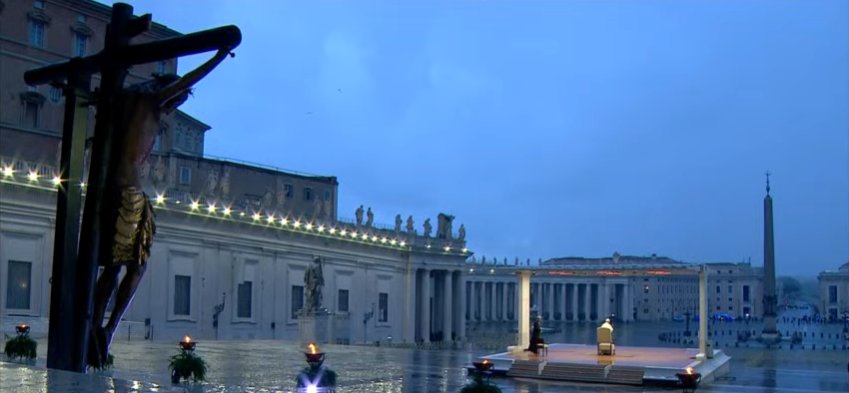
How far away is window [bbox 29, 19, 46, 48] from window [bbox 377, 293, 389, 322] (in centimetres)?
3034

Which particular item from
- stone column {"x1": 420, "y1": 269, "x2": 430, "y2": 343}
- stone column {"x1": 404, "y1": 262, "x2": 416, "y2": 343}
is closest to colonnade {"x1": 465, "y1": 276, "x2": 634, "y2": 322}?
stone column {"x1": 420, "y1": 269, "x2": 430, "y2": 343}

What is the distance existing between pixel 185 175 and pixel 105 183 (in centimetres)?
5214

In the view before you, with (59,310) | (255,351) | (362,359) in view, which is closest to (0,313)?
(255,351)

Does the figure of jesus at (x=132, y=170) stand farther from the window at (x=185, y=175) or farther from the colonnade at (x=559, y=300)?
the colonnade at (x=559, y=300)

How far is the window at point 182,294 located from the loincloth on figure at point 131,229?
38.3 m

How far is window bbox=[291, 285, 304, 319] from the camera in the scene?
58.9 m

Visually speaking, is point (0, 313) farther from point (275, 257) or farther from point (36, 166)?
point (275, 257)

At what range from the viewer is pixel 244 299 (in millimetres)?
54219

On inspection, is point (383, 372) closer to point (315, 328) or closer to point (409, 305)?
point (315, 328)

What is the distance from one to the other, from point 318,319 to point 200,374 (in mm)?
29811

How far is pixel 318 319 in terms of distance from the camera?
4731 cm

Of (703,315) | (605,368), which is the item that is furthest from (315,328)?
(605,368)

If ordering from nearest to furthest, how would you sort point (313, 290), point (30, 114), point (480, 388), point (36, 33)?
point (480, 388), point (313, 290), point (36, 33), point (30, 114)

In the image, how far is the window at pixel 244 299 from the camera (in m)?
53.7
